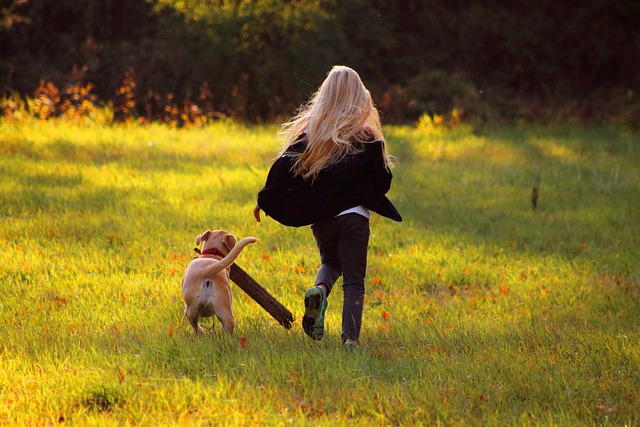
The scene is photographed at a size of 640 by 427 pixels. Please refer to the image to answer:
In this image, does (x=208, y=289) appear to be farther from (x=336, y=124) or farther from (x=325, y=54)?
(x=325, y=54)

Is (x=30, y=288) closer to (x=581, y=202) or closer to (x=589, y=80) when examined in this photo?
(x=581, y=202)

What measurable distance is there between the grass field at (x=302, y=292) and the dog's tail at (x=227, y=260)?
17.3 inches

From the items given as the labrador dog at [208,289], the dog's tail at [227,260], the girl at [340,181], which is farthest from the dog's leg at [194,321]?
the girl at [340,181]

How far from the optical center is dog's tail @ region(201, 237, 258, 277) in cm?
494

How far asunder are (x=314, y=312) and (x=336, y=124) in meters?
1.17

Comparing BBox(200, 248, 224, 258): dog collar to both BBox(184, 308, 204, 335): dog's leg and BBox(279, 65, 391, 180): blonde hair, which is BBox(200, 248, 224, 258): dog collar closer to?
BBox(184, 308, 204, 335): dog's leg

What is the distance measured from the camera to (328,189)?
17.8ft

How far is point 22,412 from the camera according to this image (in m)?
4.09

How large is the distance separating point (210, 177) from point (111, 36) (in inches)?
521

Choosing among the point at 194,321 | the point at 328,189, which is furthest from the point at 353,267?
the point at 194,321

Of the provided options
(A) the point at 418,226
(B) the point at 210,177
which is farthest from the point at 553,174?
(B) the point at 210,177

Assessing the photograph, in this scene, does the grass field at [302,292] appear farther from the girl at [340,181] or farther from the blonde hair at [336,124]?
the blonde hair at [336,124]

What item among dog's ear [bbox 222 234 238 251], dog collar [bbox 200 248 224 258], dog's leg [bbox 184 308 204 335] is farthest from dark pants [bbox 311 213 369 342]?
dog's leg [bbox 184 308 204 335]

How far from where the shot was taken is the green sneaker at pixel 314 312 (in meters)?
5.23
